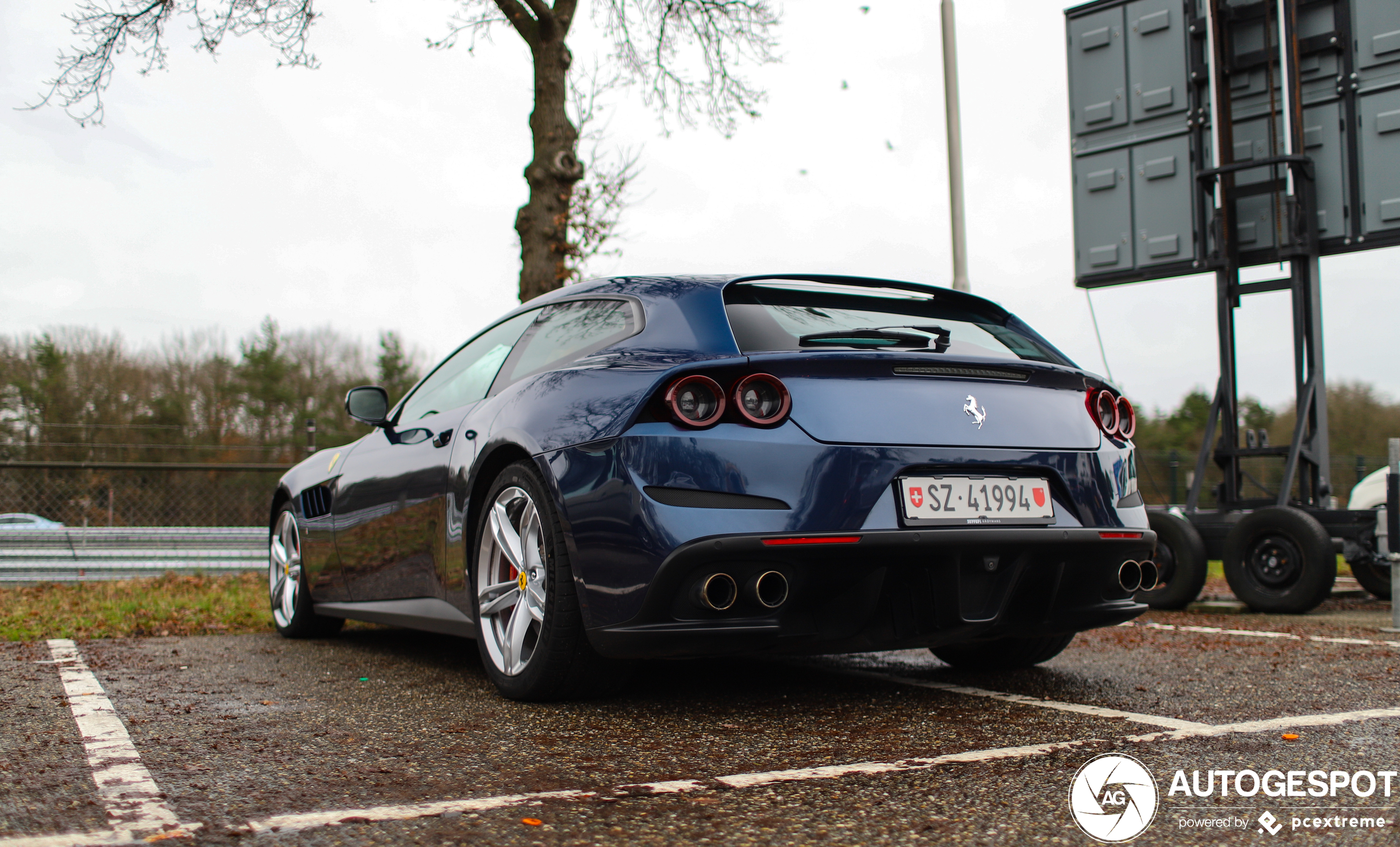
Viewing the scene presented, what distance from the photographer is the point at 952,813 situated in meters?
2.13

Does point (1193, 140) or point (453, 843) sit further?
point (1193, 140)

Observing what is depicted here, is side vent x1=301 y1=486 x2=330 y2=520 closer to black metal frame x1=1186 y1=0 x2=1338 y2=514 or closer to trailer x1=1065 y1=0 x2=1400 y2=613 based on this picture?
trailer x1=1065 y1=0 x2=1400 y2=613

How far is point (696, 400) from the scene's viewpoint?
2.95m

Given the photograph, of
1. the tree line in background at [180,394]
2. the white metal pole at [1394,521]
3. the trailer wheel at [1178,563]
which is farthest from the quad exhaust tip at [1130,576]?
the tree line in background at [180,394]

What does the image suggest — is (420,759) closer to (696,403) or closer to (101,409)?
(696,403)

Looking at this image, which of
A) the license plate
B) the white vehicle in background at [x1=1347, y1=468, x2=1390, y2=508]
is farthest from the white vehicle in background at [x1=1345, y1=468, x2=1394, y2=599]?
the license plate

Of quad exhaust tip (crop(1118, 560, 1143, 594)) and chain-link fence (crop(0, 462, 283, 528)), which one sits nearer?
quad exhaust tip (crop(1118, 560, 1143, 594))

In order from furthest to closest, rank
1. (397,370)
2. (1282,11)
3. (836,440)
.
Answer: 1. (397,370)
2. (1282,11)
3. (836,440)

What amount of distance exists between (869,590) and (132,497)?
1424cm

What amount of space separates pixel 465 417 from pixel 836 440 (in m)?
1.56

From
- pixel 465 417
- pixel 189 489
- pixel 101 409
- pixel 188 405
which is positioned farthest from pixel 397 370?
pixel 465 417

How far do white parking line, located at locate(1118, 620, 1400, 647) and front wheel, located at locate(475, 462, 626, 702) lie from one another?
2540 mm

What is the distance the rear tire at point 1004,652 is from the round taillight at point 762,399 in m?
1.55

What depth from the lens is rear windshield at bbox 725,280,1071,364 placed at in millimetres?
3188
